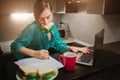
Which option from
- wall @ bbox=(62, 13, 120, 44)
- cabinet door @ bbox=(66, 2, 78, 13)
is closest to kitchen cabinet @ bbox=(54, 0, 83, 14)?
cabinet door @ bbox=(66, 2, 78, 13)

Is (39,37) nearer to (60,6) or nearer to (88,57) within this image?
(88,57)

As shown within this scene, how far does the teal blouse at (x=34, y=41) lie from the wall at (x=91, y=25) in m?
0.79

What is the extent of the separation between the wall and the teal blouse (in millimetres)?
794

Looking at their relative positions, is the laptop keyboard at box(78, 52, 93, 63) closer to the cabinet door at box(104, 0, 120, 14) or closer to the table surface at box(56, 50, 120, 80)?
the table surface at box(56, 50, 120, 80)

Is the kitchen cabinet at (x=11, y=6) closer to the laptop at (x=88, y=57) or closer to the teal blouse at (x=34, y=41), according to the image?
the teal blouse at (x=34, y=41)

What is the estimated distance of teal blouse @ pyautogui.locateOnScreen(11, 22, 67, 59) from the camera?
136 centimetres

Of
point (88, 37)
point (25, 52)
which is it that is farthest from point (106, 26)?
point (25, 52)

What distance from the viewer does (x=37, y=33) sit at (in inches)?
61.4

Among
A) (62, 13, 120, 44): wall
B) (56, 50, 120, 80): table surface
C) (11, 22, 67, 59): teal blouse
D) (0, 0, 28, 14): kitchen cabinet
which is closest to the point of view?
(56, 50, 120, 80): table surface

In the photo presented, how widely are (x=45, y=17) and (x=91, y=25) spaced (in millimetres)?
1091

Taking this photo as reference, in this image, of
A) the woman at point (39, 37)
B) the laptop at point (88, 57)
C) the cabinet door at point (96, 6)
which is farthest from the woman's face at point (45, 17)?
the cabinet door at point (96, 6)

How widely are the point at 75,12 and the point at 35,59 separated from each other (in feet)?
5.07

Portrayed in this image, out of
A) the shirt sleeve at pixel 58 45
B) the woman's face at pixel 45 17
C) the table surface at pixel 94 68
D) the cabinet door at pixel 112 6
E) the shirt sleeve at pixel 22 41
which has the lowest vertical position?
the table surface at pixel 94 68

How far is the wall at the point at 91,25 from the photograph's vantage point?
203 cm
